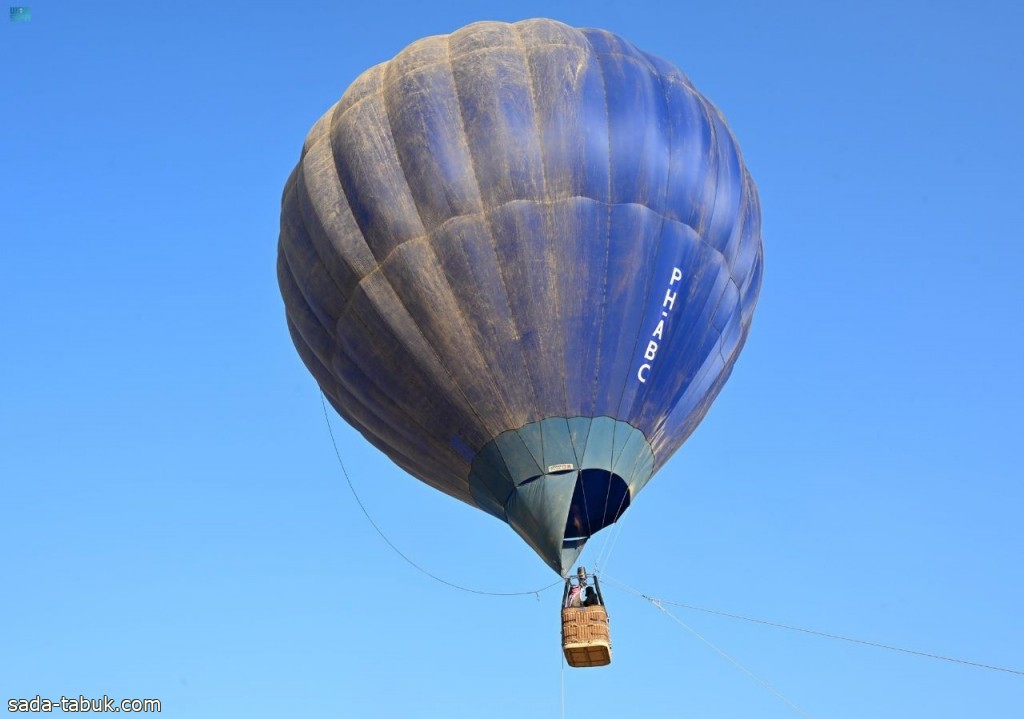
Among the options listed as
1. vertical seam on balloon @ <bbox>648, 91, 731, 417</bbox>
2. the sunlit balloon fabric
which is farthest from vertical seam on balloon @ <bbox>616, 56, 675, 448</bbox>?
vertical seam on balloon @ <bbox>648, 91, 731, 417</bbox>

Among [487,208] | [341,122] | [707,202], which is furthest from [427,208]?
[707,202]

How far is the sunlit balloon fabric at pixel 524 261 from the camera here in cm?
1638

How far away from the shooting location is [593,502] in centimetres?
1661

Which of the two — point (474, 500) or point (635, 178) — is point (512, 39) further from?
point (474, 500)

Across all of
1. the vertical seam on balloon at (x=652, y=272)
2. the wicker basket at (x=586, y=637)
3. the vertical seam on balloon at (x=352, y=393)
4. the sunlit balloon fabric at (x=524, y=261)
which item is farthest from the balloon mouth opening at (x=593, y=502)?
the vertical seam on balloon at (x=352, y=393)

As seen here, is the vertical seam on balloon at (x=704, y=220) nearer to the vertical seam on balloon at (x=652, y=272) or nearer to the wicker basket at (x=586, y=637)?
the vertical seam on balloon at (x=652, y=272)

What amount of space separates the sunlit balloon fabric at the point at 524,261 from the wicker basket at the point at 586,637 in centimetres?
67

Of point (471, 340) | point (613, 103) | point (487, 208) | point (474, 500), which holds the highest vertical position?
point (613, 103)

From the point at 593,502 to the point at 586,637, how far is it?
141cm

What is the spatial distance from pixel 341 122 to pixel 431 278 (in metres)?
2.26

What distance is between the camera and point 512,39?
57.4ft

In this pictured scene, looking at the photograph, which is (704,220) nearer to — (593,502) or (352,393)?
(593,502)

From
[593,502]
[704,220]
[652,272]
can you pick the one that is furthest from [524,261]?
[593,502]

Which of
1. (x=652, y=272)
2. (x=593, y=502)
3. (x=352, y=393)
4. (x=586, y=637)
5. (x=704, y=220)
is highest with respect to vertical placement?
(x=704, y=220)
